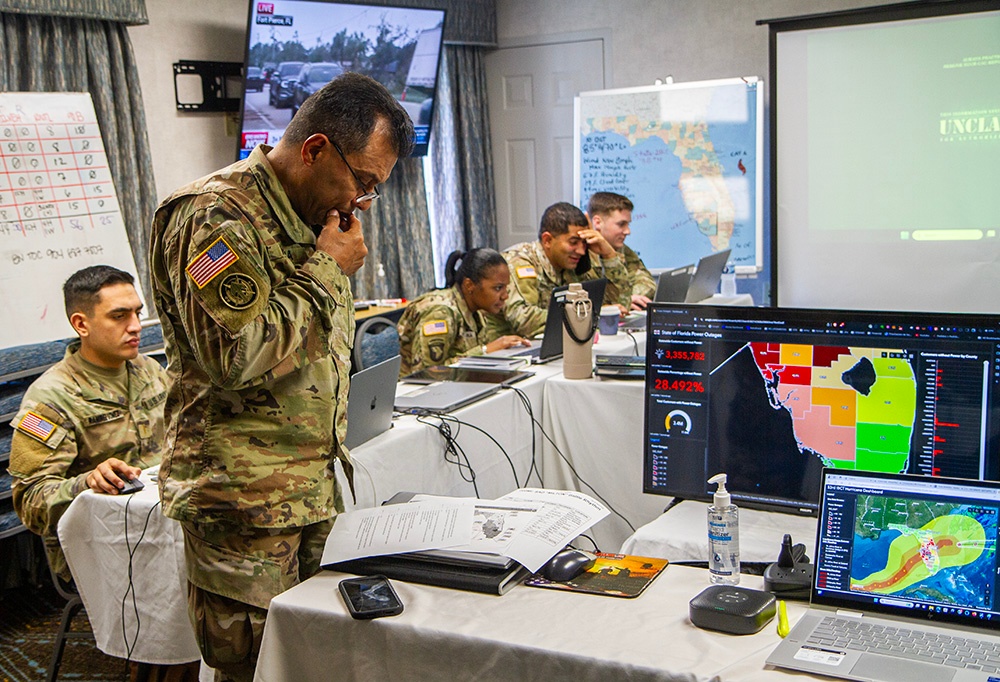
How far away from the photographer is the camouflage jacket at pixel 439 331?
11.9 feet

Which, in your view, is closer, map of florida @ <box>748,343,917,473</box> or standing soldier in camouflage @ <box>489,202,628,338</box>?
map of florida @ <box>748,343,917,473</box>

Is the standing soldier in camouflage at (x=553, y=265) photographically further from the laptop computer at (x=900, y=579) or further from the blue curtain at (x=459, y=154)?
the laptop computer at (x=900, y=579)

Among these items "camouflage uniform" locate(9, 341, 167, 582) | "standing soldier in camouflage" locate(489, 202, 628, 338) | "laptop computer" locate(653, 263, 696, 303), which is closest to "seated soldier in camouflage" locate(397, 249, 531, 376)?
"standing soldier in camouflage" locate(489, 202, 628, 338)

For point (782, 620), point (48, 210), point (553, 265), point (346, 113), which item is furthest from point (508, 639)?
point (553, 265)

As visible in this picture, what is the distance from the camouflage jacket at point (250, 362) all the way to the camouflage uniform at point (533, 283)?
232cm

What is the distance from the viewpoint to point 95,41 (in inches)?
155

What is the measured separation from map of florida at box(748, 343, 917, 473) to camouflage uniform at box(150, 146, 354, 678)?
0.77m

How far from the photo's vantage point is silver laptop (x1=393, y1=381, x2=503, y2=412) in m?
2.54

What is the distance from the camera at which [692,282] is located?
4.27 meters

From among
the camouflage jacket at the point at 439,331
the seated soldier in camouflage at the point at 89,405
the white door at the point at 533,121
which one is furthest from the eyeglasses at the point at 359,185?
the white door at the point at 533,121

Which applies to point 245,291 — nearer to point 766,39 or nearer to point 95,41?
point 95,41

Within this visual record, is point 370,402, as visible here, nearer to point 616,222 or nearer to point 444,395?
point 444,395

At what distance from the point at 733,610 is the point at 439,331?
2416 mm

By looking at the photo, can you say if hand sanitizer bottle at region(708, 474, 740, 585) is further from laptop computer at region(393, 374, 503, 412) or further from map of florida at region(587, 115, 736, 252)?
map of florida at region(587, 115, 736, 252)
